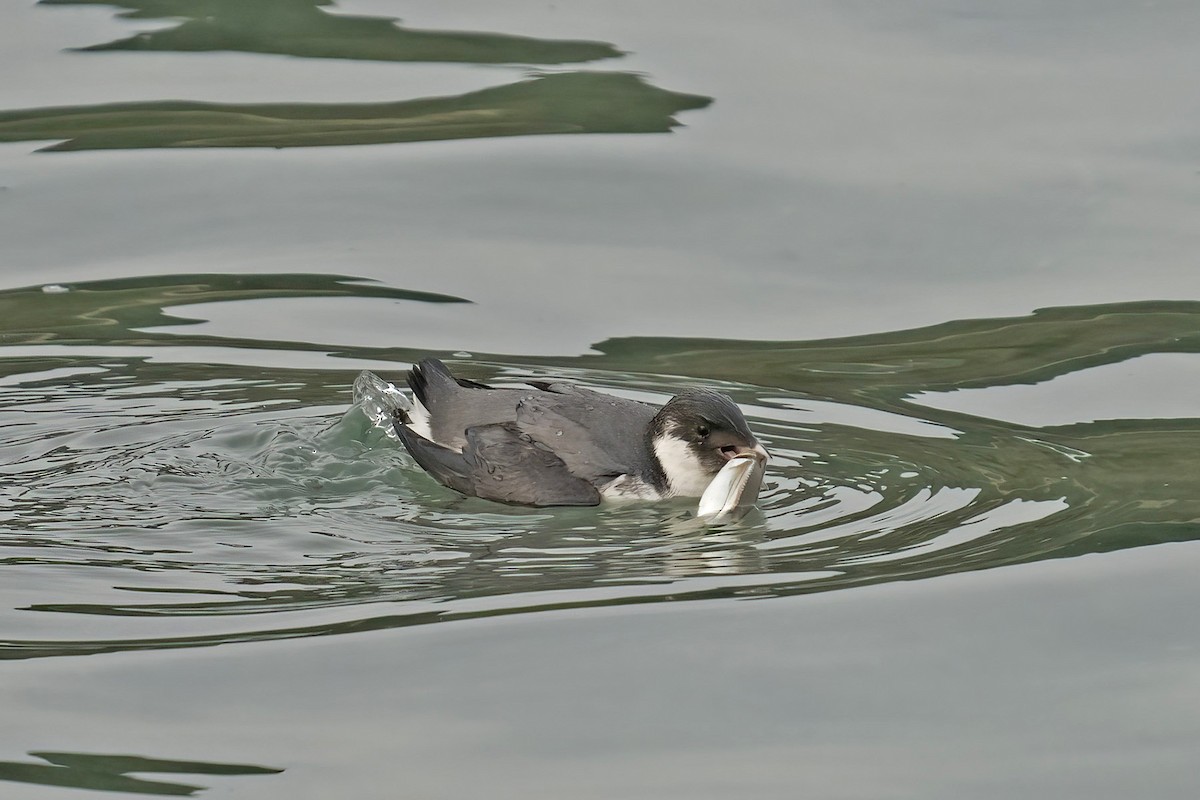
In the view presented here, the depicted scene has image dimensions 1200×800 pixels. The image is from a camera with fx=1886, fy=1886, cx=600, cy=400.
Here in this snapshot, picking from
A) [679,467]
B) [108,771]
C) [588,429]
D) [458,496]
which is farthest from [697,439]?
[108,771]

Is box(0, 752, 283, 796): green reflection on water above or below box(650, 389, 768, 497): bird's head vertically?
below

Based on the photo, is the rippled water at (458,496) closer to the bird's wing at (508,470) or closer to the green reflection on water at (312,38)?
the bird's wing at (508,470)

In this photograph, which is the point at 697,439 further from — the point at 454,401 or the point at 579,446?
the point at 454,401

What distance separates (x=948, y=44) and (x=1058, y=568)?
7.09 m

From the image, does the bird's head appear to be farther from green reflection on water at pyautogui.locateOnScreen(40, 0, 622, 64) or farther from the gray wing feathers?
green reflection on water at pyautogui.locateOnScreen(40, 0, 622, 64)

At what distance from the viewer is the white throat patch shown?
7.73m

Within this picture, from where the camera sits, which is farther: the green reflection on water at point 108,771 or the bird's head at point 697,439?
the bird's head at point 697,439

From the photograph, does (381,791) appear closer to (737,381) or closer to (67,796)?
(67,796)

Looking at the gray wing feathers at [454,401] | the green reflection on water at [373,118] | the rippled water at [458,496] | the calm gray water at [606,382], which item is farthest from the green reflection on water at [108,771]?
the green reflection on water at [373,118]

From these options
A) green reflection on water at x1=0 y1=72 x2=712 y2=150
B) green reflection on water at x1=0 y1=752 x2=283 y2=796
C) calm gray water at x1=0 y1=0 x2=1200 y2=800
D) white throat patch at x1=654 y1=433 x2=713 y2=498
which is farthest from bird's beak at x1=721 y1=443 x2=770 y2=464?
green reflection on water at x1=0 y1=72 x2=712 y2=150

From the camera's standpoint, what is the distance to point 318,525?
717 centimetres

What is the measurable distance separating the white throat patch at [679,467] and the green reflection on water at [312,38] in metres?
5.43

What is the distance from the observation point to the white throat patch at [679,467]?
7727 mm

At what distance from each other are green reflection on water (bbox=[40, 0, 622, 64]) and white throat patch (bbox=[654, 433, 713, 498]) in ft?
17.8
